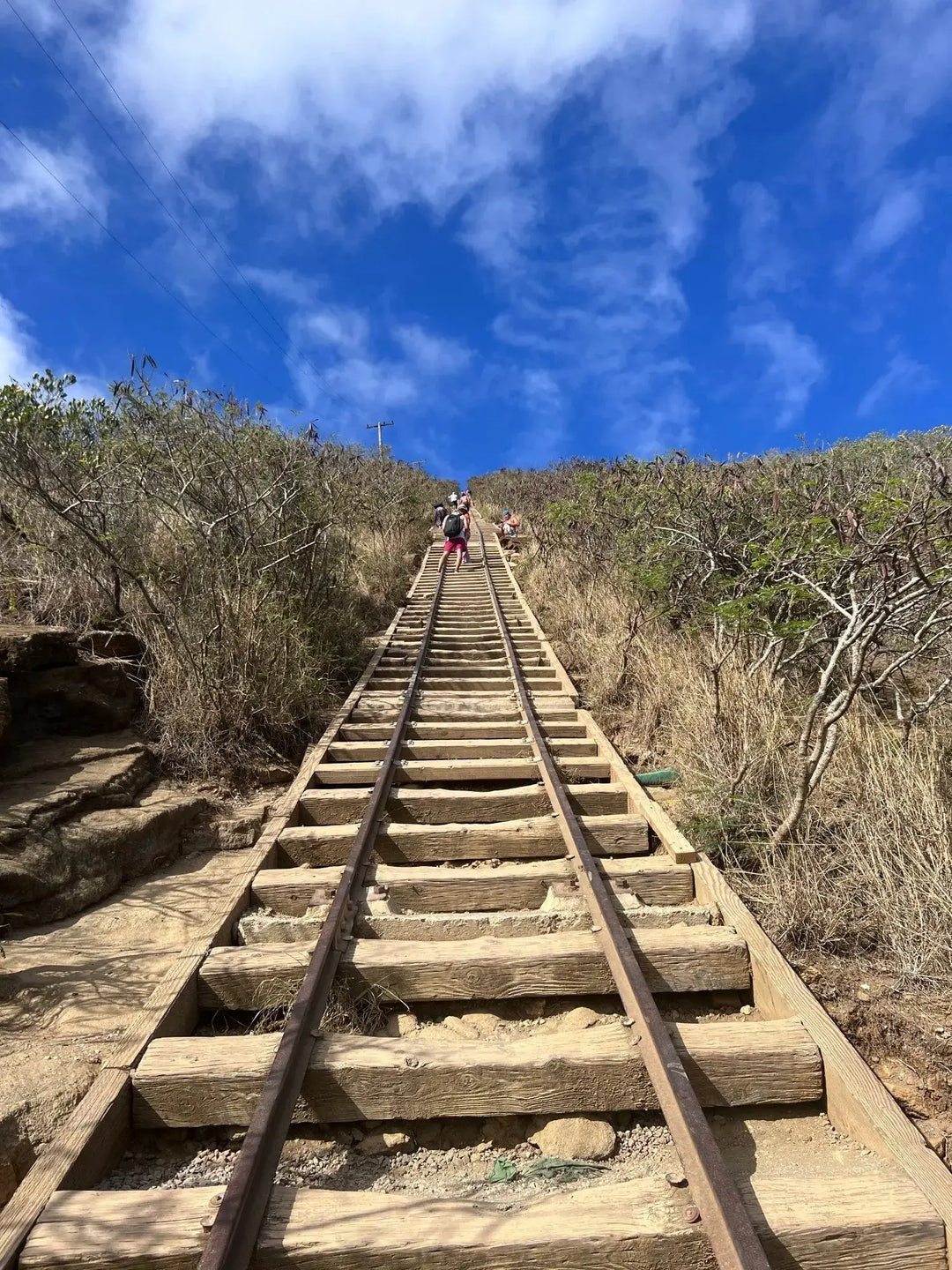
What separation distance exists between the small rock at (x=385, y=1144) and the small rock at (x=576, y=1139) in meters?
0.43

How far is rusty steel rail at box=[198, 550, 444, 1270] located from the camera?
1.88 metres

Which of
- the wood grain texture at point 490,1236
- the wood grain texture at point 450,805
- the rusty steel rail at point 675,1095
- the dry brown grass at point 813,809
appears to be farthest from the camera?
the wood grain texture at point 450,805

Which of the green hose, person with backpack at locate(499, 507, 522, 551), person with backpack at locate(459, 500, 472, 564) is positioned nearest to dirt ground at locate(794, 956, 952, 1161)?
the green hose

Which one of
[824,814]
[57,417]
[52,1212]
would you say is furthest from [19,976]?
[57,417]

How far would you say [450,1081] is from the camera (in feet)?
8.61

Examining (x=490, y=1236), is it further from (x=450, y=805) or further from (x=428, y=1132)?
(x=450, y=805)

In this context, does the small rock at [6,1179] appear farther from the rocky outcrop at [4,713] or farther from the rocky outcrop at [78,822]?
the rocky outcrop at [4,713]

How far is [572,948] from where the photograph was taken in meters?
3.30

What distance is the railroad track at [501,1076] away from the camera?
200 centimetres

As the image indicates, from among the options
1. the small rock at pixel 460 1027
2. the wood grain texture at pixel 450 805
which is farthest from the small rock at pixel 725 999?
the wood grain texture at pixel 450 805

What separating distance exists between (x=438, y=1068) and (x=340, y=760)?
362 cm

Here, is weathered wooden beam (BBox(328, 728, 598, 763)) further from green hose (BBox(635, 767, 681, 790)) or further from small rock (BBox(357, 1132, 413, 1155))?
small rock (BBox(357, 1132, 413, 1155))

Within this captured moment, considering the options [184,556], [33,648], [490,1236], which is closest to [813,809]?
[490,1236]

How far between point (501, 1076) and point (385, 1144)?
0.45 m
